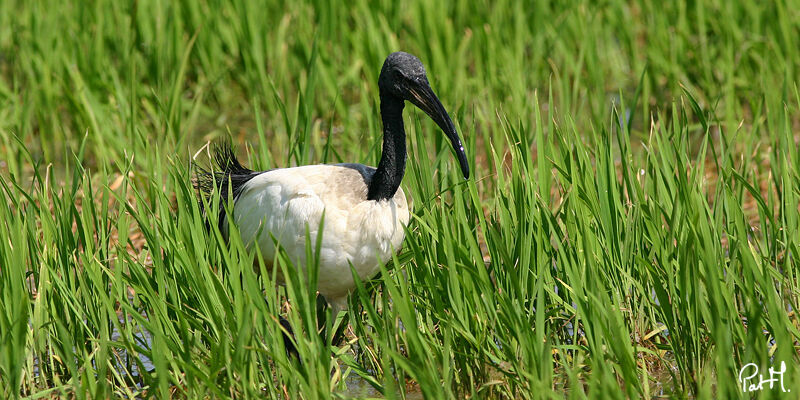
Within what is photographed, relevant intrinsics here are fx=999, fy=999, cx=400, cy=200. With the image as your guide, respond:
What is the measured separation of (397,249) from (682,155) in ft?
3.21

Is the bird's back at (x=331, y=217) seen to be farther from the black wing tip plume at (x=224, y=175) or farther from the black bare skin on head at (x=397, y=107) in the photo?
the black wing tip plume at (x=224, y=175)

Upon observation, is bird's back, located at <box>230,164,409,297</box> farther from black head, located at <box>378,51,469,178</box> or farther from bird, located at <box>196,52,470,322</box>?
black head, located at <box>378,51,469,178</box>

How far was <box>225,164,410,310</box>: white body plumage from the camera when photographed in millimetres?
3156

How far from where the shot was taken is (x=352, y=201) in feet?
10.5

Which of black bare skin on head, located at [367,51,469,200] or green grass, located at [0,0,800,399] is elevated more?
black bare skin on head, located at [367,51,469,200]

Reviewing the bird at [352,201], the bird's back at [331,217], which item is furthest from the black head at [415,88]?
the bird's back at [331,217]

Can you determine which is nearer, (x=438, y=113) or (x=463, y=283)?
(x=463, y=283)

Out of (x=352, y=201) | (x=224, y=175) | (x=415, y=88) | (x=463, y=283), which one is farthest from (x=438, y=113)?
(x=224, y=175)

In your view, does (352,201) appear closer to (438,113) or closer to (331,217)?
(331,217)

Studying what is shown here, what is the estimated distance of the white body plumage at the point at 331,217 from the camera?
3.16 metres

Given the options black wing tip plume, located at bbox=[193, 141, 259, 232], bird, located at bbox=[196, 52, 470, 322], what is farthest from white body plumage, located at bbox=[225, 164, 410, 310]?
black wing tip plume, located at bbox=[193, 141, 259, 232]

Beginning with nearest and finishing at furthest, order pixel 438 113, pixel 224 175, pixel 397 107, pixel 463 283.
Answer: pixel 463 283 → pixel 438 113 → pixel 397 107 → pixel 224 175

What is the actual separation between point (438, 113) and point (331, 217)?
0.47 metres

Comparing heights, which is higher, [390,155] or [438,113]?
[438,113]
